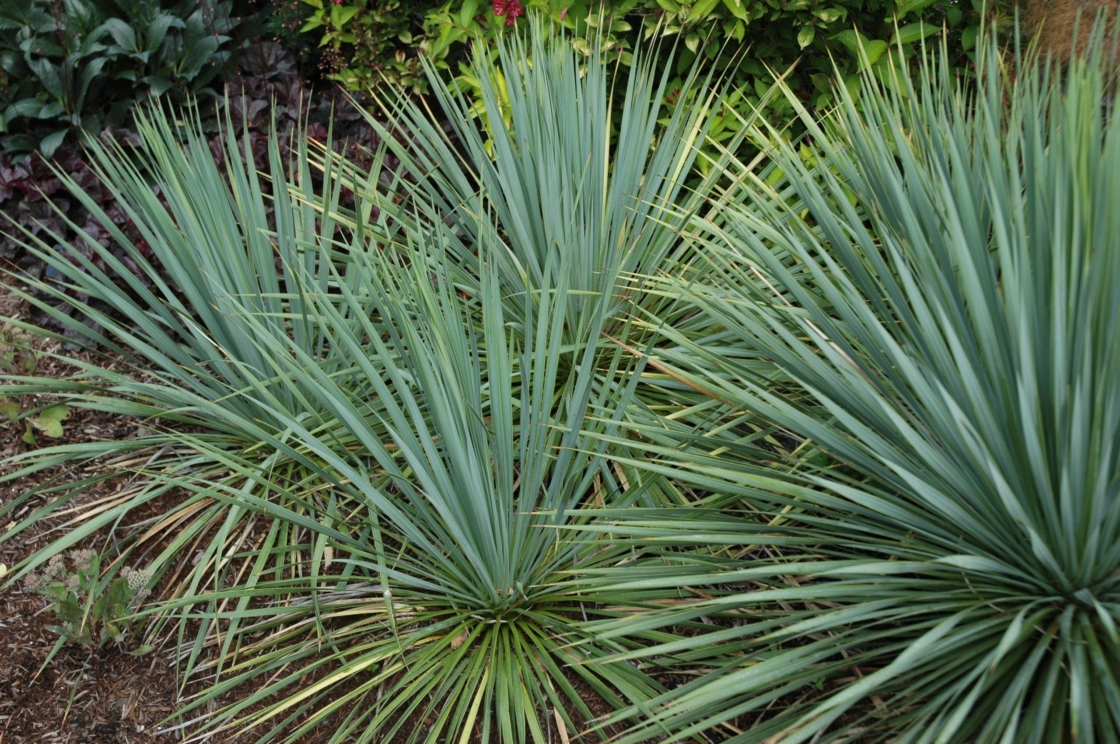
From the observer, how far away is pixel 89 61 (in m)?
3.57

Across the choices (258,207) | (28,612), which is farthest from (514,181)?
(28,612)

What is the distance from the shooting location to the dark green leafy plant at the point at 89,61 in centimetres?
348

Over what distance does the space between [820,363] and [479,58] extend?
5.40ft

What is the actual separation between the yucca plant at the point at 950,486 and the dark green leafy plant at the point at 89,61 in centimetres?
264

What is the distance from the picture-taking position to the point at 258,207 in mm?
2639

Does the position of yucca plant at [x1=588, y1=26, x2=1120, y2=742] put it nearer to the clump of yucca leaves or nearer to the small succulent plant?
the clump of yucca leaves

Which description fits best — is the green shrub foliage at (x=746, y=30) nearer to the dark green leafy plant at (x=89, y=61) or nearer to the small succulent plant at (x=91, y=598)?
the dark green leafy plant at (x=89, y=61)

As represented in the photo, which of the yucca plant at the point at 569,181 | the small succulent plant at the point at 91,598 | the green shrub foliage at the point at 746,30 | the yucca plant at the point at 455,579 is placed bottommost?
the small succulent plant at the point at 91,598

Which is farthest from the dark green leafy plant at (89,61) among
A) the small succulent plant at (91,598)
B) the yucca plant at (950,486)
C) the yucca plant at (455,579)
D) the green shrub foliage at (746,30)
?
the yucca plant at (950,486)

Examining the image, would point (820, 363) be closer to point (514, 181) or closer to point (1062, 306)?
point (1062, 306)

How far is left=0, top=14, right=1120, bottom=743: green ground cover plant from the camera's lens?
147 centimetres

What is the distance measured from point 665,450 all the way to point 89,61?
2.99m

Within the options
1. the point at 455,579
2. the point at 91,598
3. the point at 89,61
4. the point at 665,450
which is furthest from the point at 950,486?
the point at 89,61

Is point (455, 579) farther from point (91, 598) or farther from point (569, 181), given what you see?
point (569, 181)
